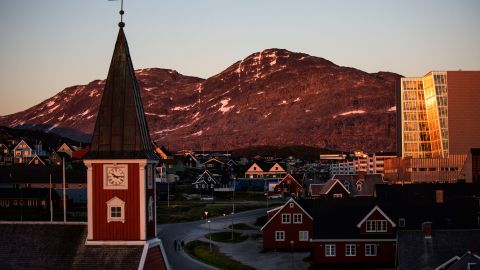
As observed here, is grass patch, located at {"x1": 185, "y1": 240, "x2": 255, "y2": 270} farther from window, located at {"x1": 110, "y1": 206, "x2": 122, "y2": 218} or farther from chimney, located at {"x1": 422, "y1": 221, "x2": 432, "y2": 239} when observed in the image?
window, located at {"x1": 110, "y1": 206, "x2": 122, "y2": 218}

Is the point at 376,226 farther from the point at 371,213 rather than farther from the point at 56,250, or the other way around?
the point at 56,250

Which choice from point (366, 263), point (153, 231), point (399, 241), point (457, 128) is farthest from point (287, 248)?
point (457, 128)

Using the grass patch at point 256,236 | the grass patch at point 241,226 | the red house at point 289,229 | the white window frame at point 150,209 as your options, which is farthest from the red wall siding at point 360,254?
the white window frame at point 150,209

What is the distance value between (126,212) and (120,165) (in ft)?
5.79

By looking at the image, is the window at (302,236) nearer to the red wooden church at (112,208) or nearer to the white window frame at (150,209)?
the red wooden church at (112,208)

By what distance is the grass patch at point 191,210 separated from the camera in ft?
350

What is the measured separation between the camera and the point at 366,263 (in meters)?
66.6

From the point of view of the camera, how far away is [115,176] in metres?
31.0

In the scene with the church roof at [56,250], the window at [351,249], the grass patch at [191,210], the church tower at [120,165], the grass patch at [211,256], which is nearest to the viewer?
the church roof at [56,250]

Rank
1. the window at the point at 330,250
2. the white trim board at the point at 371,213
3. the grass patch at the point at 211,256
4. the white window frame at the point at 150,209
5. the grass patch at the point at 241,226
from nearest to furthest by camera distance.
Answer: the white window frame at the point at 150,209
the grass patch at the point at 211,256
the white trim board at the point at 371,213
the window at the point at 330,250
the grass patch at the point at 241,226

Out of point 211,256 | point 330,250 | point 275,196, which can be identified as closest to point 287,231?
point 211,256

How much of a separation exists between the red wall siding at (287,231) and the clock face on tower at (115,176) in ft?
152

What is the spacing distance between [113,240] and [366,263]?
3943cm

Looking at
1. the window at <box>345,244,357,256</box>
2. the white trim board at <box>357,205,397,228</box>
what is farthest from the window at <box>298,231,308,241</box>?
the white trim board at <box>357,205,397,228</box>
